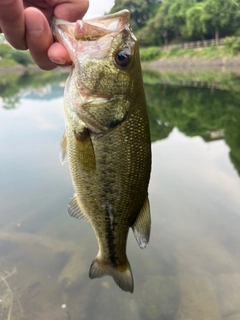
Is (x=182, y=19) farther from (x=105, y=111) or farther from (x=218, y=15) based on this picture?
(x=105, y=111)

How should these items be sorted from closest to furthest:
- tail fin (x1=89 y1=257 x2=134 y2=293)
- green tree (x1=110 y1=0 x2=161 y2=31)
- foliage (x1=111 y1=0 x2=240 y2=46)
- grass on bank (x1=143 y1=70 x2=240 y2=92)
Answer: tail fin (x1=89 y1=257 x2=134 y2=293), grass on bank (x1=143 y1=70 x2=240 y2=92), foliage (x1=111 y1=0 x2=240 y2=46), green tree (x1=110 y1=0 x2=161 y2=31)

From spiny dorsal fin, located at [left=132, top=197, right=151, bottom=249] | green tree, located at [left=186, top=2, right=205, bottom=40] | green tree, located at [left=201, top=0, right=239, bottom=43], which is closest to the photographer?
spiny dorsal fin, located at [left=132, top=197, right=151, bottom=249]

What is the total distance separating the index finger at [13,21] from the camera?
1434 mm

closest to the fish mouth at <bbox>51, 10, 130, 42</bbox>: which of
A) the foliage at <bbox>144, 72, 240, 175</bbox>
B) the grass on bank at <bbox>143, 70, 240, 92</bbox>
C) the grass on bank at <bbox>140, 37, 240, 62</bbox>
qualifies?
the foliage at <bbox>144, 72, 240, 175</bbox>

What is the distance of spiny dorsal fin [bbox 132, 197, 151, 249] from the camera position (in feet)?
6.77

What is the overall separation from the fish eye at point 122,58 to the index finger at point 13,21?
518mm

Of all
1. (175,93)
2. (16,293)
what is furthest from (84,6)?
(175,93)

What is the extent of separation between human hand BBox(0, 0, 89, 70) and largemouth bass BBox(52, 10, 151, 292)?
7cm

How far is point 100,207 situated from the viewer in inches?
78.2

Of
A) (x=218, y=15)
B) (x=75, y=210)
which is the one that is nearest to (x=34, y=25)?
(x=75, y=210)

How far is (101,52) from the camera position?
5.68ft

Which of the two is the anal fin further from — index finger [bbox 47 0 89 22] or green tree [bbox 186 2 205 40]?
green tree [bbox 186 2 205 40]

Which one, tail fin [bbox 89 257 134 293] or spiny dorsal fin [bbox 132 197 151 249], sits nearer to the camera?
spiny dorsal fin [bbox 132 197 151 249]

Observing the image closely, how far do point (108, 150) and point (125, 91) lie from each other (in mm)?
350
